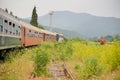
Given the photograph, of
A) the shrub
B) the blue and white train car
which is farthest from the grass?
the blue and white train car

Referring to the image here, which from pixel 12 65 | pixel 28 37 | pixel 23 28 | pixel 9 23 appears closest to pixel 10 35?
pixel 9 23

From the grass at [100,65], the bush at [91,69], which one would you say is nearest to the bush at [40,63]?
the grass at [100,65]

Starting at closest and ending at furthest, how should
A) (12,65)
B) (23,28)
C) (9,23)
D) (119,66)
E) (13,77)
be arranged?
1. (13,77)
2. (12,65)
3. (119,66)
4. (9,23)
5. (23,28)

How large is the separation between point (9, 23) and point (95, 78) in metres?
5.52

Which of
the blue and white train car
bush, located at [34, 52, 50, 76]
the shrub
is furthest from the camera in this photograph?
the blue and white train car

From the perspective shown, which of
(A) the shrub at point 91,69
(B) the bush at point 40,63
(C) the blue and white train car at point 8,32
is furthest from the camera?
(C) the blue and white train car at point 8,32

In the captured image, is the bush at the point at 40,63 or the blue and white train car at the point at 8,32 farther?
the blue and white train car at the point at 8,32

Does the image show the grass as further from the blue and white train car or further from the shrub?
the blue and white train car

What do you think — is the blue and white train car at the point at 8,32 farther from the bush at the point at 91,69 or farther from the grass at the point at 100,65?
the bush at the point at 91,69

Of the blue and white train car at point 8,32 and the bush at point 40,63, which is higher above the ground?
the blue and white train car at point 8,32

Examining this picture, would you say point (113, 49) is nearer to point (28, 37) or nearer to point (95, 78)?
point (95, 78)

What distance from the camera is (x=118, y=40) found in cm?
1126

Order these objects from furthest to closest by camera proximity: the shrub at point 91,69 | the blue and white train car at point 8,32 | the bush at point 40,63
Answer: the blue and white train car at point 8,32
the bush at point 40,63
the shrub at point 91,69

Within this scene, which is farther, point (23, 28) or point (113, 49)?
point (23, 28)
